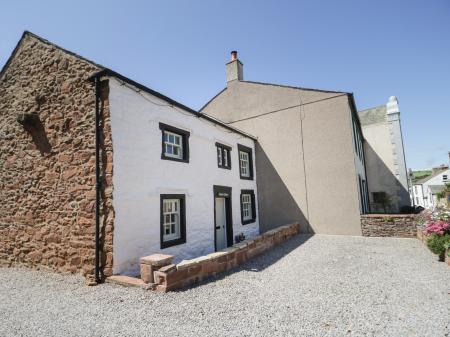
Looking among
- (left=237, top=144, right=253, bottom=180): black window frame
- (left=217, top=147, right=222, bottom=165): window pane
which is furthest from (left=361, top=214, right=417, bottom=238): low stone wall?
(left=217, top=147, right=222, bottom=165): window pane

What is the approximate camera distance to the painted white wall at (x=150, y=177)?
6637 millimetres

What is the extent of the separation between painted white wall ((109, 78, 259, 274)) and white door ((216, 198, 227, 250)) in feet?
2.80

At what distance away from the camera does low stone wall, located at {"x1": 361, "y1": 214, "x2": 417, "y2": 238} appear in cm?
1118

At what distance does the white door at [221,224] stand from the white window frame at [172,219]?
2.69 metres

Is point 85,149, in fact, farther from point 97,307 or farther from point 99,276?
point 97,307

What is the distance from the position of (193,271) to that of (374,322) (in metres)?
3.75

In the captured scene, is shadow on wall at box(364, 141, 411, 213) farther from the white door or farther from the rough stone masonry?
the rough stone masonry

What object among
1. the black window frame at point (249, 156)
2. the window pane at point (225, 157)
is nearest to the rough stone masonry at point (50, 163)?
the window pane at point (225, 157)

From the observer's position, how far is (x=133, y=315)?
441 centimetres

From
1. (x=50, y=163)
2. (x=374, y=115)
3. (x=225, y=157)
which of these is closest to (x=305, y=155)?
(x=225, y=157)

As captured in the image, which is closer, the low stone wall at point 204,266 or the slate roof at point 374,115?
the low stone wall at point 204,266

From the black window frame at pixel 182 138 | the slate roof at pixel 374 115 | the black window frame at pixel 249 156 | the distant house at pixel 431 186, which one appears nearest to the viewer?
the black window frame at pixel 182 138

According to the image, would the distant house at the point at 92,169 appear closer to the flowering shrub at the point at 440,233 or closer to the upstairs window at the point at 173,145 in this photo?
the upstairs window at the point at 173,145

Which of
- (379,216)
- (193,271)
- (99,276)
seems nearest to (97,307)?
(99,276)
